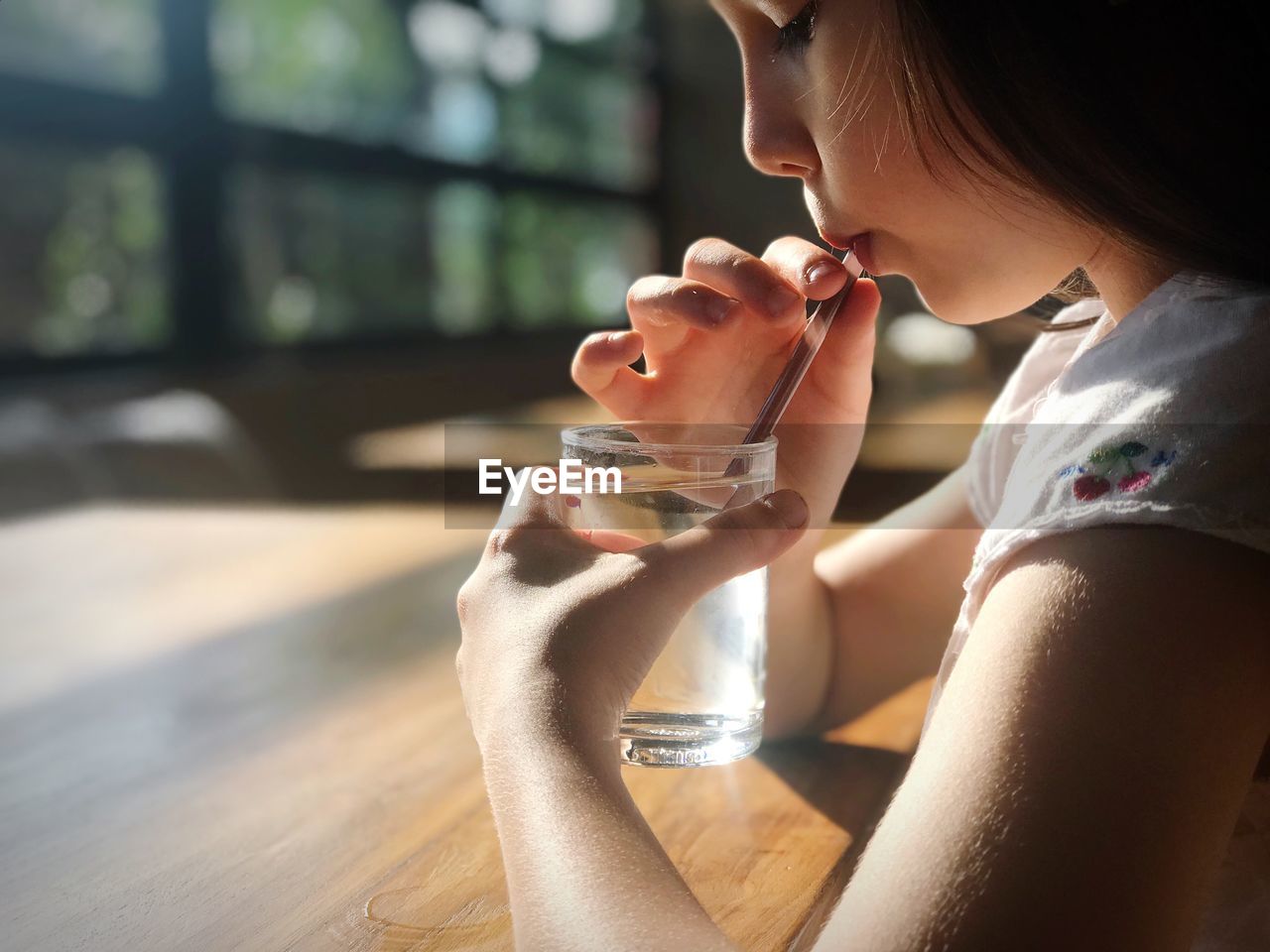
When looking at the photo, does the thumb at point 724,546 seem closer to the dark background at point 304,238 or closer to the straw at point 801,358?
the straw at point 801,358

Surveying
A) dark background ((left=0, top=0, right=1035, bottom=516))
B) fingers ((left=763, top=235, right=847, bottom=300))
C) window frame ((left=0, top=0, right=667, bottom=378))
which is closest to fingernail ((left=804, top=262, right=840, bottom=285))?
fingers ((left=763, top=235, right=847, bottom=300))

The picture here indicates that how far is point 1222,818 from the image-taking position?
40 cm

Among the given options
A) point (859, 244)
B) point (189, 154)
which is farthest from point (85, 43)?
point (859, 244)

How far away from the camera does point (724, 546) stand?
0.51 meters

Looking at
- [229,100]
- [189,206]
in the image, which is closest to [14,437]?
[189,206]

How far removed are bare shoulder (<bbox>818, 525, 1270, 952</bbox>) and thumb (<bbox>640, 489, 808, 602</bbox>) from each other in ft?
0.37

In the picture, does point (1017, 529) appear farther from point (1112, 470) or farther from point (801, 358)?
point (801, 358)

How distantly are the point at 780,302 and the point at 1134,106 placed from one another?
0.23 metres

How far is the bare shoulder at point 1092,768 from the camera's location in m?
0.38

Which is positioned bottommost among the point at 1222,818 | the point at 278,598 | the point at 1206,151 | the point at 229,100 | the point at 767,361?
the point at 278,598

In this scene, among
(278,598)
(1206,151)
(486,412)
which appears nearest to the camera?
(1206,151)

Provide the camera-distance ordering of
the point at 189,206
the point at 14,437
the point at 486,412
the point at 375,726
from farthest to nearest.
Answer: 1. the point at 486,412
2. the point at 189,206
3. the point at 14,437
4. the point at 375,726

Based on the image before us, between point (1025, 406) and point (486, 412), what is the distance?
348 cm

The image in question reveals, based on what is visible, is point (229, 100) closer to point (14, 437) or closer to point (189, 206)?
point (189, 206)
